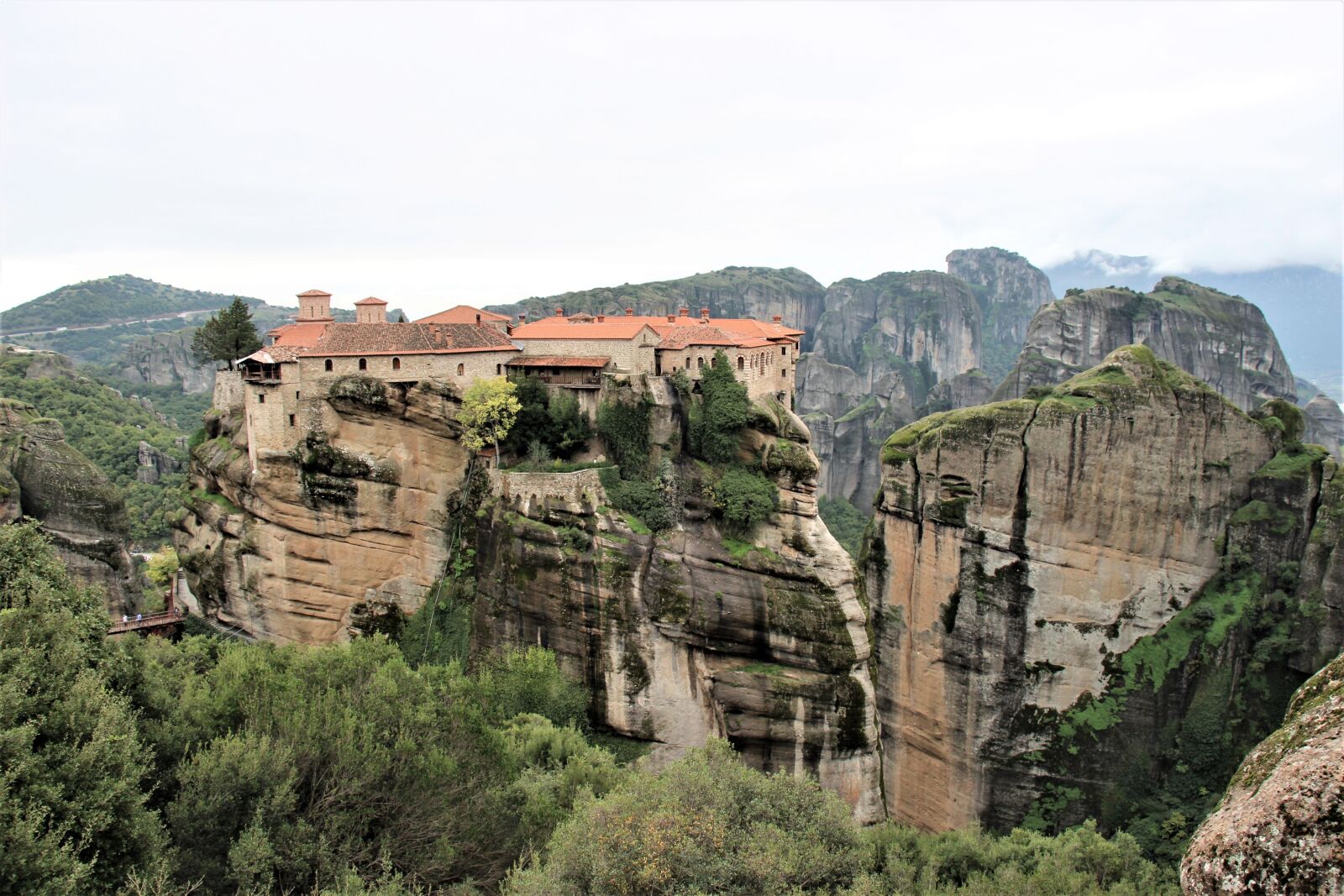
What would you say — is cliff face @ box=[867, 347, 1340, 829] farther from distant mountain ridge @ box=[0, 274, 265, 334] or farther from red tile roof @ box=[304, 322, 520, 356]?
distant mountain ridge @ box=[0, 274, 265, 334]

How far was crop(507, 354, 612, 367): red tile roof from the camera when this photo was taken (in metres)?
37.6

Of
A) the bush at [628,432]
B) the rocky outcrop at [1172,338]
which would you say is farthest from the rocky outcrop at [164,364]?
the bush at [628,432]

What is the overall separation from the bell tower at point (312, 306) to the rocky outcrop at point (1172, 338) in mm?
56620

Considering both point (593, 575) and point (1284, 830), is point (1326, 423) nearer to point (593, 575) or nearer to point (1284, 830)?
point (593, 575)

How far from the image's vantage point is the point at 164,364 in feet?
380

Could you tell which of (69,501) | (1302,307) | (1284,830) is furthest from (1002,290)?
(1284,830)

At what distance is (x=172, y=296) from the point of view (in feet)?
648

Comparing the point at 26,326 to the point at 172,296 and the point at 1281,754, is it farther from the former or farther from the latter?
the point at 1281,754

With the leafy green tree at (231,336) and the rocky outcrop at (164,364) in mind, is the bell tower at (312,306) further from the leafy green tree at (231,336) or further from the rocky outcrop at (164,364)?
the rocky outcrop at (164,364)

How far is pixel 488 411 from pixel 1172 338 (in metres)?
68.2

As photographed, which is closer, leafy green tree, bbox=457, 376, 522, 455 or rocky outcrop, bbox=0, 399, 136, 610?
leafy green tree, bbox=457, 376, 522, 455

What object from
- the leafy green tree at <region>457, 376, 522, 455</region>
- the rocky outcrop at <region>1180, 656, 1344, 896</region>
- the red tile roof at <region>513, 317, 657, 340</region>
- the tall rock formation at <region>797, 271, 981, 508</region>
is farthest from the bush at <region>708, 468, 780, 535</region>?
the tall rock formation at <region>797, 271, 981, 508</region>

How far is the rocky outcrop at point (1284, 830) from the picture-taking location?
473 centimetres

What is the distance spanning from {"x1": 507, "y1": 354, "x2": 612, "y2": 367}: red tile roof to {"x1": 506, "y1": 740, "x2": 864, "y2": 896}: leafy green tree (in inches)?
791
